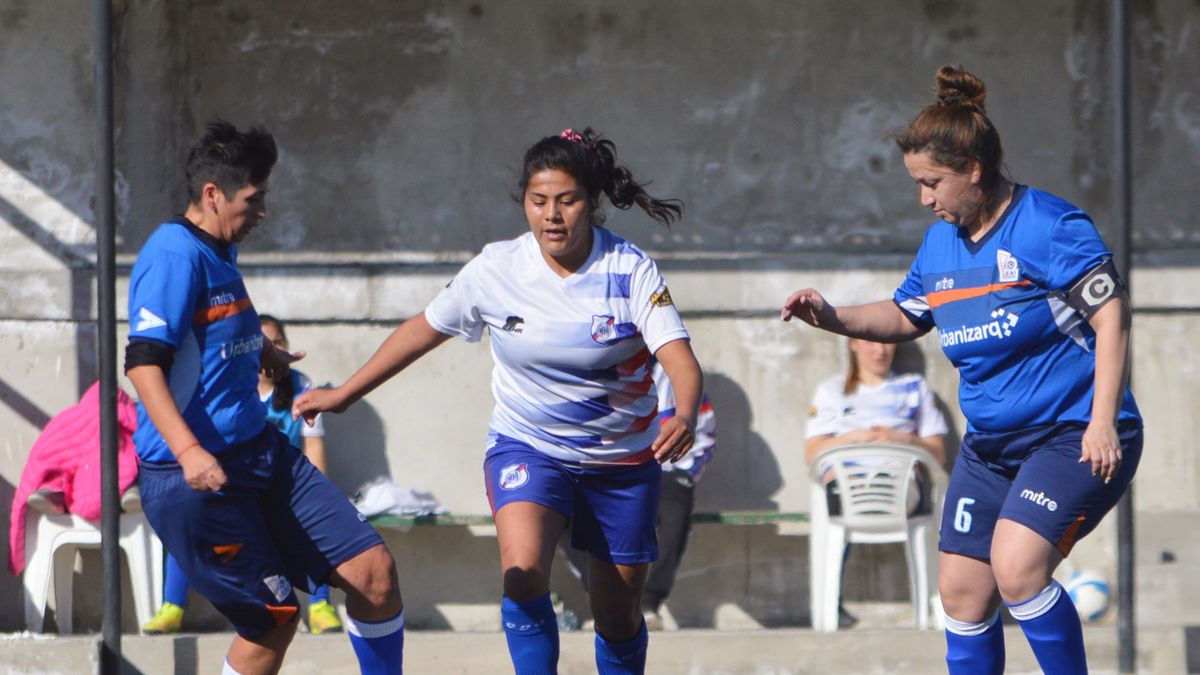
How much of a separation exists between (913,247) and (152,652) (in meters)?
3.83

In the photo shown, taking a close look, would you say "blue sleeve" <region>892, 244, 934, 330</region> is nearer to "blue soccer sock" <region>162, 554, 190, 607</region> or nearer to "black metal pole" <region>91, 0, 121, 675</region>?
"black metal pole" <region>91, 0, 121, 675</region>

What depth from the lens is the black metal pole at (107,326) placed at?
602 cm

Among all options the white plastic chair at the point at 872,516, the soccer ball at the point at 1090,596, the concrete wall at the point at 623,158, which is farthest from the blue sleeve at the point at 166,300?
the soccer ball at the point at 1090,596

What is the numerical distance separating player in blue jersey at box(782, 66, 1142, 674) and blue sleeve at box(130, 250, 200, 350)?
78.4 inches

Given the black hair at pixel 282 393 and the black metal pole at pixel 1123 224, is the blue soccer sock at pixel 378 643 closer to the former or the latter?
the black hair at pixel 282 393

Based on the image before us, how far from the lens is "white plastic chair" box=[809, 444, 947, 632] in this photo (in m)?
6.95

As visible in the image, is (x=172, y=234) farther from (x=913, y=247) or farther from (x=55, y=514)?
(x=913, y=247)

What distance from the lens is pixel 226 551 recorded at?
455cm

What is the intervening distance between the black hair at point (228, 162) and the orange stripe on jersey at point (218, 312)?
313 mm

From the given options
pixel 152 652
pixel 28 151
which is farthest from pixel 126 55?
pixel 152 652

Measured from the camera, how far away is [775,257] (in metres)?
7.49

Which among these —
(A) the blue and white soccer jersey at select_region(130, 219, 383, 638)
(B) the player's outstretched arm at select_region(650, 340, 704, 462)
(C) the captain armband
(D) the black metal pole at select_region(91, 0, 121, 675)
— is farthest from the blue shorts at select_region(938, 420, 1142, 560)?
(D) the black metal pole at select_region(91, 0, 121, 675)

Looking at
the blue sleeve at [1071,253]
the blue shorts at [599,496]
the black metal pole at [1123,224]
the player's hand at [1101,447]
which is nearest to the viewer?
the player's hand at [1101,447]

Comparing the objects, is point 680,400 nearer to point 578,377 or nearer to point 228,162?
point 578,377
